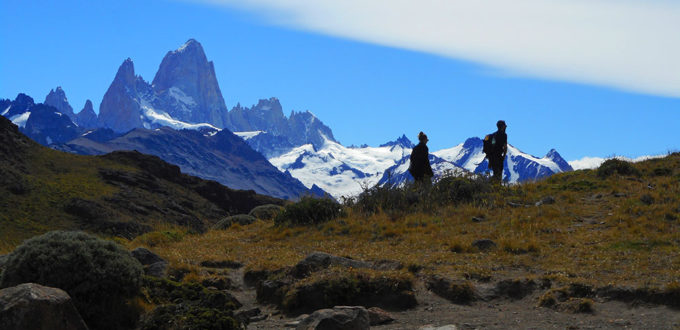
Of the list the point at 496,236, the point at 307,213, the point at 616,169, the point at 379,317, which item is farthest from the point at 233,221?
the point at 379,317

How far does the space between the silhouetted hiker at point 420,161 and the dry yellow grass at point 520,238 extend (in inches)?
115

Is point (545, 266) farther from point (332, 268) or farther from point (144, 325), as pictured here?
point (144, 325)

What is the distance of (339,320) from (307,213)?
11800 mm

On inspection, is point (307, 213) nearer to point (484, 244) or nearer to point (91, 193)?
point (484, 244)

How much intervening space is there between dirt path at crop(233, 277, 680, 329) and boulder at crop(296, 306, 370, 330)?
3.45 ft

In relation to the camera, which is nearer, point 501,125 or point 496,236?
point 496,236

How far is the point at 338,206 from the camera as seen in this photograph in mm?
A: 21859

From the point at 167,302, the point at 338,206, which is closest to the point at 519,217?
the point at 338,206

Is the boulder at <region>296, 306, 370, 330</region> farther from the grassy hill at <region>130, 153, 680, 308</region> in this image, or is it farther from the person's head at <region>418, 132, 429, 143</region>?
the person's head at <region>418, 132, 429, 143</region>

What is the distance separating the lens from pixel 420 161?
24.0 m

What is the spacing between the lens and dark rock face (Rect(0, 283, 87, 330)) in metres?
8.83

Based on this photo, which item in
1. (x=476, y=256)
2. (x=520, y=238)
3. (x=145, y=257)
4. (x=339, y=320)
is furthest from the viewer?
(x=520, y=238)

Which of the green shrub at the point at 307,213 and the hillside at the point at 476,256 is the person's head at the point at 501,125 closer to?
the hillside at the point at 476,256

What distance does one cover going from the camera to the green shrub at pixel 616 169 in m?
24.0
